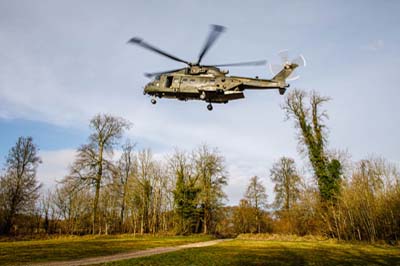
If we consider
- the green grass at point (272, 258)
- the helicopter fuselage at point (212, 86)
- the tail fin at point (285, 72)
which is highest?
the tail fin at point (285, 72)

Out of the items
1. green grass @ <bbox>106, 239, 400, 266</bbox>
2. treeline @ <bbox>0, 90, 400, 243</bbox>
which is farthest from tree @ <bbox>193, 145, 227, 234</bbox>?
green grass @ <bbox>106, 239, 400, 266</bbox>

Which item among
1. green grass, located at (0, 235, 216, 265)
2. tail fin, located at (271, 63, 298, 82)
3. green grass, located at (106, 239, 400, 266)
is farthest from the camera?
tail fin, located at (271, 63, 298, 82)

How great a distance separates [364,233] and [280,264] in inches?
634

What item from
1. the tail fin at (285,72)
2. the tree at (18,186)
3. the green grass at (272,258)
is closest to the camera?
the green grass at (272,258)

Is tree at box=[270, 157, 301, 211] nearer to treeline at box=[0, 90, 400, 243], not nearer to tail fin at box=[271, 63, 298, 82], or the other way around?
treeline at box=[0, 90, 400, 243]

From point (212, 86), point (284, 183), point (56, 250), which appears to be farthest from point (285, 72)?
point (284, 183)

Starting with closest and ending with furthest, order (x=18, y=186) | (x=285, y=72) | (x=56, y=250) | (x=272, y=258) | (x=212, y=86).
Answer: (x=272, y=258), (x=212, y=86), (x=285, y=72), (x=56, y=250), (x=18, y=186)

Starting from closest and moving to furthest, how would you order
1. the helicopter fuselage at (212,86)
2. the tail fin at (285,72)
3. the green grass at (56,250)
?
the green grass at (56,250)
the helicopter fuselage at (212,86)
the tail fin at (285,72)

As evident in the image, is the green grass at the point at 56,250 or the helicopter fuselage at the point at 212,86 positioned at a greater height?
the helicopter fuselage at the point at 212,86

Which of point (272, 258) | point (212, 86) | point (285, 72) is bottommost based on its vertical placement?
point (272, 258)

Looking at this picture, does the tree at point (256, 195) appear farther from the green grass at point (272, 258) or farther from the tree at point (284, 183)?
the green grass at point (272, 258)

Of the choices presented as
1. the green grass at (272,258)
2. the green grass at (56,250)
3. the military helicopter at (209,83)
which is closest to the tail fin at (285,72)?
the military helicopter at (209,83)

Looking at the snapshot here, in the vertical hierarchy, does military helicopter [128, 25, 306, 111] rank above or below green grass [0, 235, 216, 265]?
above

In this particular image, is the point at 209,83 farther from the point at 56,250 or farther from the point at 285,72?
the point at 56,250
